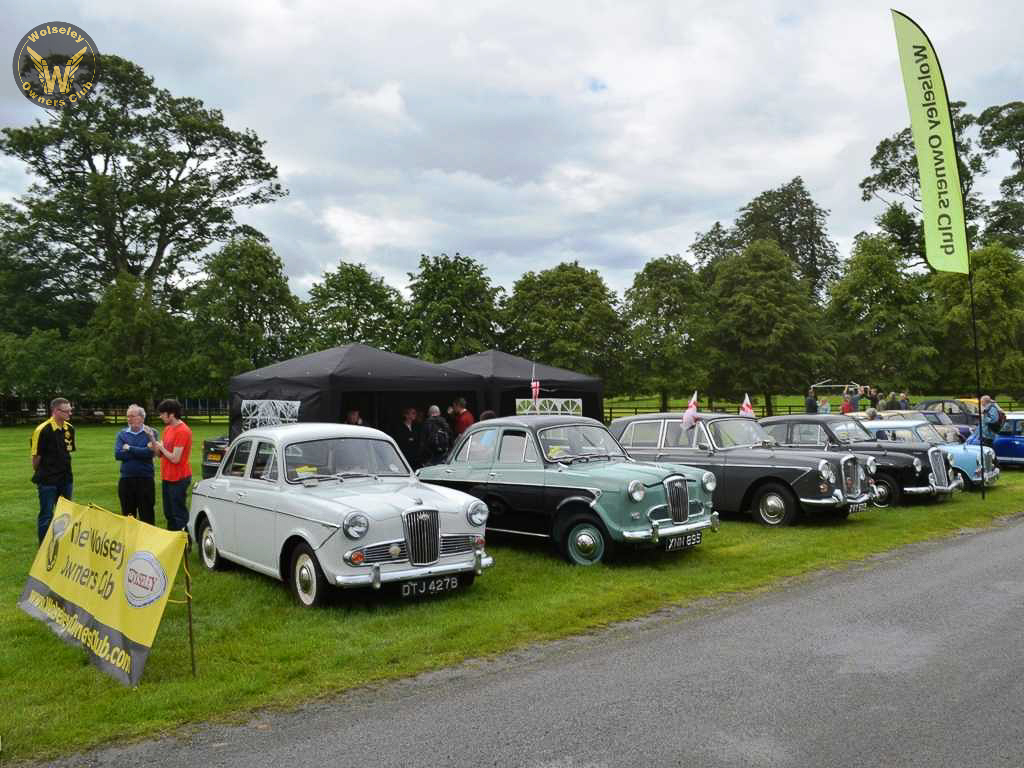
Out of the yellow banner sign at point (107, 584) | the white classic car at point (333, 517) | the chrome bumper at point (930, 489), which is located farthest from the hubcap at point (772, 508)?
the yellow banner sign at point (107, 584)

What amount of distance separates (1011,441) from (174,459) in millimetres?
19330

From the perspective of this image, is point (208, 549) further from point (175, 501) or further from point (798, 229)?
point (798, 229)

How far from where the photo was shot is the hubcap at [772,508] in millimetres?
12045

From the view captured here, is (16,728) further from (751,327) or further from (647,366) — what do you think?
(751,327)

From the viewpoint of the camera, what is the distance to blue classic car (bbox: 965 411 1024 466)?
64.7 feet

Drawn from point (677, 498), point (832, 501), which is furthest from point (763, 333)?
point (677, 498)

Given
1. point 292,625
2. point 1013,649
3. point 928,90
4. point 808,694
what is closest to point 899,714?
point 808,694

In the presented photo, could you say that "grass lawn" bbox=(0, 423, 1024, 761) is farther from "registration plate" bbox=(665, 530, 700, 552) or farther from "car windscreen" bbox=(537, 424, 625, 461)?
"car windscreen" bbox=(537, 424, 625, 461)

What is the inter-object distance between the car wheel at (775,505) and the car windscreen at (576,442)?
3070mm

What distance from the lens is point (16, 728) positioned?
4602 mm

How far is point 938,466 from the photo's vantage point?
14.3m

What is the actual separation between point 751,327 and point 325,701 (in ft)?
139

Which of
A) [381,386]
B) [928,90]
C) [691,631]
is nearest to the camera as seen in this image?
[691,631]

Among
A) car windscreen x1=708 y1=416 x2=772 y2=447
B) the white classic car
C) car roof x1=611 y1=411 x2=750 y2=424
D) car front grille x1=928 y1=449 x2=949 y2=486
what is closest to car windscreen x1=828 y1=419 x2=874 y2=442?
car front grille x1=928 y1=449 x2=949 y2=486
